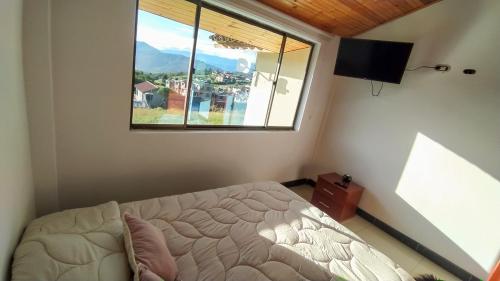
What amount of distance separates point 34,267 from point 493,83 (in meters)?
3.61

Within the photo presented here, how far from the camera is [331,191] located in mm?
3021

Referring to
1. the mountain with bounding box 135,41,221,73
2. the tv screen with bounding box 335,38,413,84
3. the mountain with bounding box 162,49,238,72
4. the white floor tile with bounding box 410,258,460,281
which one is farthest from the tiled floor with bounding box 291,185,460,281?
the mountain with bounding box 135,41,221,73

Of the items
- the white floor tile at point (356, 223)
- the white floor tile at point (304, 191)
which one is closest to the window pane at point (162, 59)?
the white floor tile at point (304, 191)

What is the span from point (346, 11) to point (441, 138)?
1.72 meters

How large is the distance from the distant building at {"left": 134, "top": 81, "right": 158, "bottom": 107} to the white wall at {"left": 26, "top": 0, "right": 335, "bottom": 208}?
0.18 m

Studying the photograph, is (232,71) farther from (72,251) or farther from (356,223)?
(356,223)

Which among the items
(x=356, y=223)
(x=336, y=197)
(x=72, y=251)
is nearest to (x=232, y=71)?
(x=336, y=197)

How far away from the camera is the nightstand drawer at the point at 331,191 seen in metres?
2.92

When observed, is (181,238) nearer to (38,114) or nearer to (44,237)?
(44,237)

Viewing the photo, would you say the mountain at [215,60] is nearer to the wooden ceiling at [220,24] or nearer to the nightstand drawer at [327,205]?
the wooden ceiling at [220,24]

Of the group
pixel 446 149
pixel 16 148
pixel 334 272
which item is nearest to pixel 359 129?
pixel 446 149

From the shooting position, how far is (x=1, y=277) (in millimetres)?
911

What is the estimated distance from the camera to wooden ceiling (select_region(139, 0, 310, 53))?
1983 millimetres

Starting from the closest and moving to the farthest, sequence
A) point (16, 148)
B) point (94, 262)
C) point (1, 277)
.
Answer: point (1, 277)
point (94, 262)
point (16, 148)
